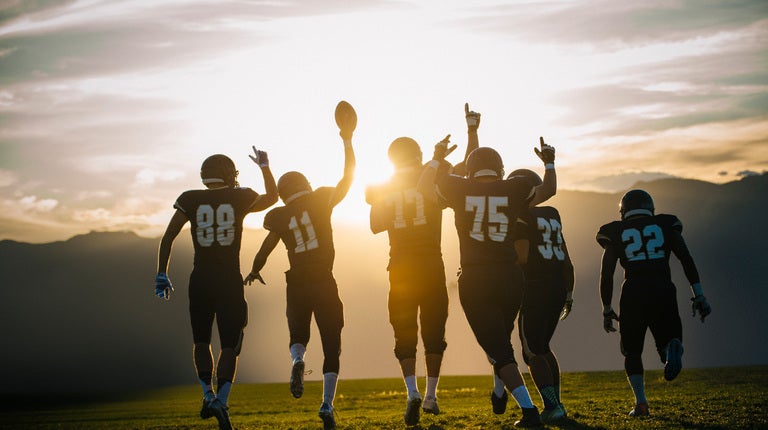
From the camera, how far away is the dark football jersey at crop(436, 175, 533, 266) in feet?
29.4

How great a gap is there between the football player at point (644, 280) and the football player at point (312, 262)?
4.01m

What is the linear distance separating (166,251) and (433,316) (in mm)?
3715

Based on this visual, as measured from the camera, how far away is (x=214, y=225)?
9.73 meters

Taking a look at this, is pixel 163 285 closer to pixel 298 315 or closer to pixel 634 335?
pixel 298 315

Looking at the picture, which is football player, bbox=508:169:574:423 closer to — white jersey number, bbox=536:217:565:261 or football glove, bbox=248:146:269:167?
white jersey number, bbox=536:217:565:261

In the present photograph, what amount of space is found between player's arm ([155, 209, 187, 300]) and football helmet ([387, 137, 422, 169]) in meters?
2.95

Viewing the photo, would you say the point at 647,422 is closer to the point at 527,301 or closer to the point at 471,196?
the point at 527,301

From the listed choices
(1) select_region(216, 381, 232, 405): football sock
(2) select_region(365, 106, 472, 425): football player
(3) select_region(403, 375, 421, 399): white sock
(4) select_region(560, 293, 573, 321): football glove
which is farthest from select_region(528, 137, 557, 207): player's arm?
(1) select_region(216, 381, 232, 405): football sock

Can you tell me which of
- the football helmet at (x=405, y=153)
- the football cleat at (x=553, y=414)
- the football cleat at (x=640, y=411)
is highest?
the football helmet at (x=405, y=153)

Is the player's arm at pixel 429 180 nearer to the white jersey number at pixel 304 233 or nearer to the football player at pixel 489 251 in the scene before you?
the football player at pixel 489 251

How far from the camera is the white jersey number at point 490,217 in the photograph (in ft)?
29.4

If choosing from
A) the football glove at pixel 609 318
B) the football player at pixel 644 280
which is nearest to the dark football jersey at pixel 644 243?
the football player at pixel 644 280

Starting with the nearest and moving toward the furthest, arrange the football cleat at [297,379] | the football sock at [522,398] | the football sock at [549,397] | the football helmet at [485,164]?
the football sock at [522,398], the football helmet at [485,164], the football cleat at [297,379], the football sock at [549,397]

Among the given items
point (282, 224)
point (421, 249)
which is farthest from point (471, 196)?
point (282, 224)
